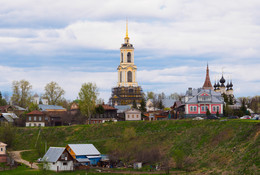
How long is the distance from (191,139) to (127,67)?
81112mm

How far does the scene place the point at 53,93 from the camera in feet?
453

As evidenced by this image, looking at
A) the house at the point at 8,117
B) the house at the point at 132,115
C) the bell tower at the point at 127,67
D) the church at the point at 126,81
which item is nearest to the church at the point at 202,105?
the house at the point at 132,115

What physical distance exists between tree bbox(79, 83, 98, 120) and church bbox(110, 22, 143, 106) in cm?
4107

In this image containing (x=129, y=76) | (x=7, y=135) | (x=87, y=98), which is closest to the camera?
(x=7, y=135)

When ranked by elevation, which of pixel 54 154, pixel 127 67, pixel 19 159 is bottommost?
pixel 19 159

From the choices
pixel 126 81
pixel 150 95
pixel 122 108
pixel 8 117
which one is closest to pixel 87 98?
pixel 8 117

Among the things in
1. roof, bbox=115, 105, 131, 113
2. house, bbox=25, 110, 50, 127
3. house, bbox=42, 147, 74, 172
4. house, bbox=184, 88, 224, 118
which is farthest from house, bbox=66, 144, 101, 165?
roof, bbox=115, 105, 131, 113

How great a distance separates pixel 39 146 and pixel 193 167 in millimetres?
32369

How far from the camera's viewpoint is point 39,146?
7894 centimetres

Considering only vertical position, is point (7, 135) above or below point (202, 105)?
Answer: below

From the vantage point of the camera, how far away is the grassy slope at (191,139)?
5578 cm

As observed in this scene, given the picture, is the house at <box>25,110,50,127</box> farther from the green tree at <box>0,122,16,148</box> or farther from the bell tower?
the bell tower

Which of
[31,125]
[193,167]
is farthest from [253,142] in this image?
[31,125]

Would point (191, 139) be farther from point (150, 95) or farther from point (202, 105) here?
point (150, 95)
